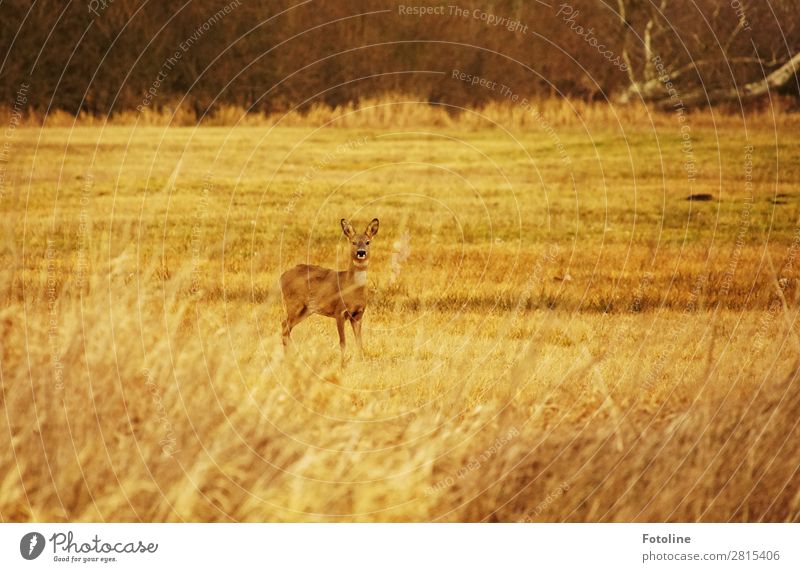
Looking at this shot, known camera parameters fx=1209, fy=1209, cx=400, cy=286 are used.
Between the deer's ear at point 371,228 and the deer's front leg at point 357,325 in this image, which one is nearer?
the deer's front leg at point 357,325

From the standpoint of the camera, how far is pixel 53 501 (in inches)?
214

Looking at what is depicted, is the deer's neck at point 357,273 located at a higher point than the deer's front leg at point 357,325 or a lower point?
higher

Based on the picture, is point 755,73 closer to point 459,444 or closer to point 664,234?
point 664,234

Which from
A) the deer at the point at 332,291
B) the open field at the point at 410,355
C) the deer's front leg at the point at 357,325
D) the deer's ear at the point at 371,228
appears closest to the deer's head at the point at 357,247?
the deer at the point at 332,291

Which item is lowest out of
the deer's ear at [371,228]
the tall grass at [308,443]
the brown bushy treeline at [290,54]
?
the tall grass at [308,443]

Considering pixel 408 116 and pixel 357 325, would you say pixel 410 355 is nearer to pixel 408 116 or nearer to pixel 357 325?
pixel 357 325

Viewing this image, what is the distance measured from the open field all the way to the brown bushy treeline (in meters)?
5.24

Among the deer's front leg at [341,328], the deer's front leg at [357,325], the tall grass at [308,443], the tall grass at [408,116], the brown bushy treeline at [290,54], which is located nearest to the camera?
the tall grass at [308,443]

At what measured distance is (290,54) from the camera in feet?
74.5

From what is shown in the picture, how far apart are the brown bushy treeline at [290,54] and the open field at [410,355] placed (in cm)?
524

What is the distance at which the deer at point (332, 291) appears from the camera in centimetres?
859

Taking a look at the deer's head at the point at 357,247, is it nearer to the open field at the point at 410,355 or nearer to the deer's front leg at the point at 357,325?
the deer's front leg at the point at 357,325

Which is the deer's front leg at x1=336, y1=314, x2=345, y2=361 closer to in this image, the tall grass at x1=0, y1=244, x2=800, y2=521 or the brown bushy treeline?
the tall grass at x1=0, y1=244, x2=800, y2=521

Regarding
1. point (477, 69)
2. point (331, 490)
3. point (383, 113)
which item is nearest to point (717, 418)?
point (331, 490)
